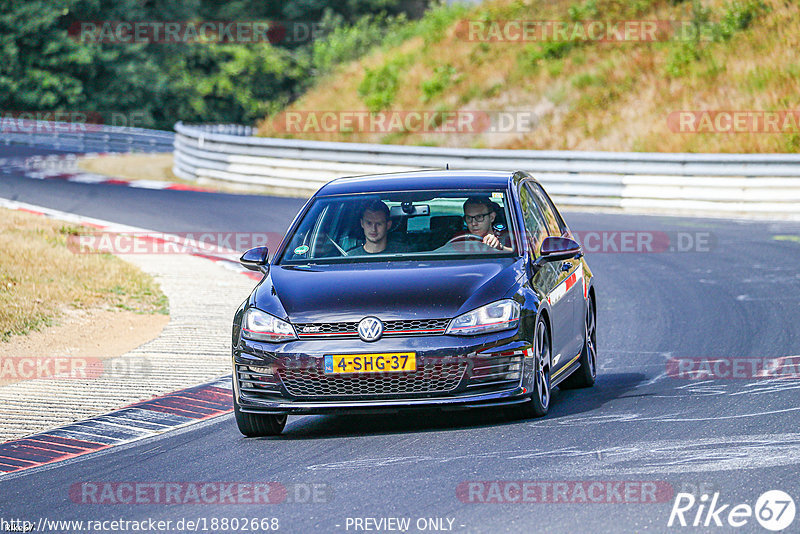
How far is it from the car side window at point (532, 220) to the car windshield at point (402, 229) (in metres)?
0.18

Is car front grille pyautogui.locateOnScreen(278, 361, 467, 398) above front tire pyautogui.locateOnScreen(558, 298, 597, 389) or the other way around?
above

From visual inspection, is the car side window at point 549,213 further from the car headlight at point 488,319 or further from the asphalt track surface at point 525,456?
the car headlight at point 488,319

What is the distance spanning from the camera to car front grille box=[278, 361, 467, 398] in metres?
7.69

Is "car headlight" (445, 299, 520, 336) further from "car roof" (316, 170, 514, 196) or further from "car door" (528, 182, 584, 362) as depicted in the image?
"car roof" (316, 170, 514, 196)

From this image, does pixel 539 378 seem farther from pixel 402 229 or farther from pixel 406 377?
pixel 402 229

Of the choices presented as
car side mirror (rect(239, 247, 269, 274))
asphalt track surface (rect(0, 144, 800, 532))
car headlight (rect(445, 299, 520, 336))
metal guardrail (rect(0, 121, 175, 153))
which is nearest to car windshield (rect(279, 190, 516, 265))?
car side mirror (rect(239, 247, 269, 274))

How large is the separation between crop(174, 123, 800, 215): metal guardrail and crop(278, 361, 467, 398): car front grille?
643 inches

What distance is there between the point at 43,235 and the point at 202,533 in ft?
45.2

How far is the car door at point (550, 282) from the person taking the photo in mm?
8562

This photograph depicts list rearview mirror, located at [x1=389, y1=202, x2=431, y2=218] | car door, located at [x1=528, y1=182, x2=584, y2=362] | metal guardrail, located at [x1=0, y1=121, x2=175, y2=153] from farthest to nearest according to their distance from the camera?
metal guardrail, located at [x1=0, y1=121, x2=175, y2=153], car door, located at [x1=528, y1=182, x2=584, y2=362], rearview mirror, located at [x1=389, y1=202, x2=431, y2=218]

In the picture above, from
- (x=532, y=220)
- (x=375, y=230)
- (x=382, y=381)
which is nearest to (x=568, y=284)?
(x=532, y=220)

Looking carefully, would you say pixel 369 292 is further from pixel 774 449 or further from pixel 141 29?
pixel 141 29

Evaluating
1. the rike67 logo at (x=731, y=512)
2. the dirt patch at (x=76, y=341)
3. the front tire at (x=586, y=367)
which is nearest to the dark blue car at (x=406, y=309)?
the front tire at (x=586, y=367)

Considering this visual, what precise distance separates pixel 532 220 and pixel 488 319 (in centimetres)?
165
